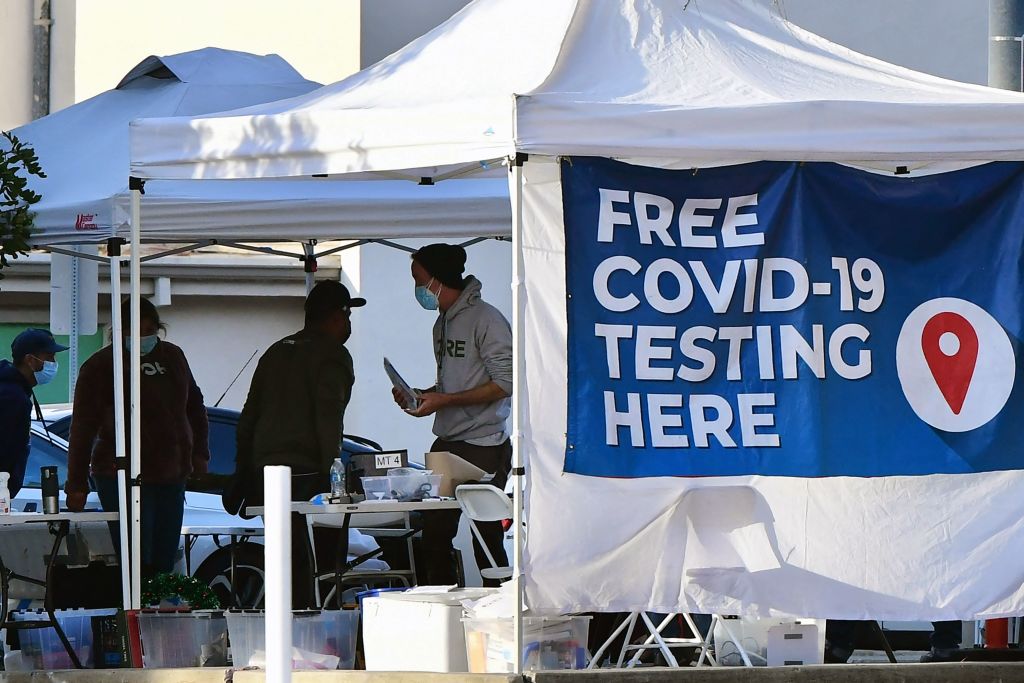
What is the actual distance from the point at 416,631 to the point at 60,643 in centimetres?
214

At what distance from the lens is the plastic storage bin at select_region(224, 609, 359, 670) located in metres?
6.70

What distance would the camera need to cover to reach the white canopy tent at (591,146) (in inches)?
234

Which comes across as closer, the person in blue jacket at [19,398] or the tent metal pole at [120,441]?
the tent metal pole at [120,441]

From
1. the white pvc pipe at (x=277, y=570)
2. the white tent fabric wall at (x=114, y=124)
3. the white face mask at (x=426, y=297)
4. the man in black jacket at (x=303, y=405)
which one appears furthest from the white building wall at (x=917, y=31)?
the white pvc pipe at (x=277, y=570)

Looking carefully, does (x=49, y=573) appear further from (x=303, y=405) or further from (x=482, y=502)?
(x=482, y=502)

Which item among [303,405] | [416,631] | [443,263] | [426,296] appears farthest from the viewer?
[303,405]

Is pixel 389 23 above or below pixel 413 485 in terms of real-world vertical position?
above

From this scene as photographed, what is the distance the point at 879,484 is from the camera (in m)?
6.22

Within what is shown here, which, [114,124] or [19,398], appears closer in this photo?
[19,398]

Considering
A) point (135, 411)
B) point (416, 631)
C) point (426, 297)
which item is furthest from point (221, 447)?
point (416, 631)

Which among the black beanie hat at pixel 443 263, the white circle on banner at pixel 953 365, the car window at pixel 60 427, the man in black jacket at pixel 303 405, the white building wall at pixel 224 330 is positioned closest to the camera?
the white circle on banner at pixel 953 365

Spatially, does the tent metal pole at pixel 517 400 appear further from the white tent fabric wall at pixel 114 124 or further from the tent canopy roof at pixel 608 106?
the white tent fabric wall at pixel 114 124

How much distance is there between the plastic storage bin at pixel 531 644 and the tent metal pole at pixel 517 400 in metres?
0.09

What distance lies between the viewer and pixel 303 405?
8734mm
